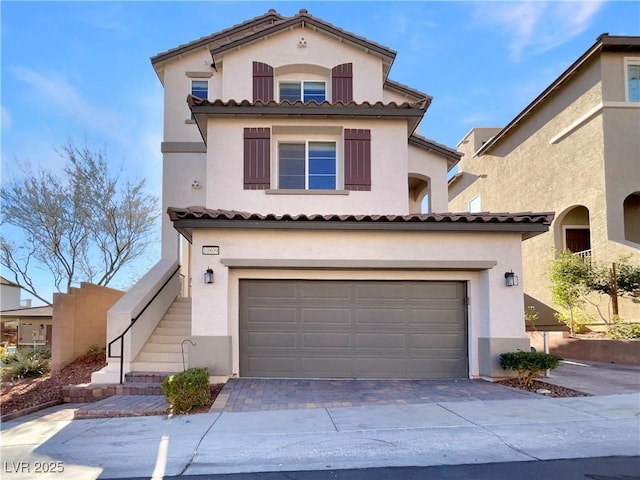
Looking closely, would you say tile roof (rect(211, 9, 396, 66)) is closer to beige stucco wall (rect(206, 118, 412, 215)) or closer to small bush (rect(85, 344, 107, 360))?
beige stucco wall (rect(206, 118, 412, 215))

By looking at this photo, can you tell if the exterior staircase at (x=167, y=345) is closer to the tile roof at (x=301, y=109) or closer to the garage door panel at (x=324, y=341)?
the garage door panel at (x=324, y=341)

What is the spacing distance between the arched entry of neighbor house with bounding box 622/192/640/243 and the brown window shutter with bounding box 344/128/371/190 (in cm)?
1165

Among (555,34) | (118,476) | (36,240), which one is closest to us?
(118,476)

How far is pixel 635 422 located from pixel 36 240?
18057 mm

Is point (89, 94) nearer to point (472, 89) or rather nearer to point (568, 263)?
point (472, 89)

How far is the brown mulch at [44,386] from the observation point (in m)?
8.87

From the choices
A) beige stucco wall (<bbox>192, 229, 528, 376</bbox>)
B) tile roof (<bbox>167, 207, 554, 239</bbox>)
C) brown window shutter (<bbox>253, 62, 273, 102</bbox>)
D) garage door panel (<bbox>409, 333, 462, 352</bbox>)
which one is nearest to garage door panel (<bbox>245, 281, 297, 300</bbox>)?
beige stucco wall (<bbox>192, 229, 528, 376</bbox>)

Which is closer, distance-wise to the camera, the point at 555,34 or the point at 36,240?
the point at 555,34

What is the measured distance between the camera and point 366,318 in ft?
32.7

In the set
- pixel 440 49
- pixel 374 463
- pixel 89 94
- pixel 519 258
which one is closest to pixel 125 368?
pixel 374 463

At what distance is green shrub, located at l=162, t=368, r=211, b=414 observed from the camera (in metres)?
7.32

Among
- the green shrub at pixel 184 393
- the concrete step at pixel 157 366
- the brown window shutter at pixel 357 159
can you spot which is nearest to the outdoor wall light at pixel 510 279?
the brown window shutter at pixel 357 159

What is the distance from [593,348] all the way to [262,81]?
12500mm

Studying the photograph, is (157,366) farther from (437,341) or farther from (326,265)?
(437,341)
